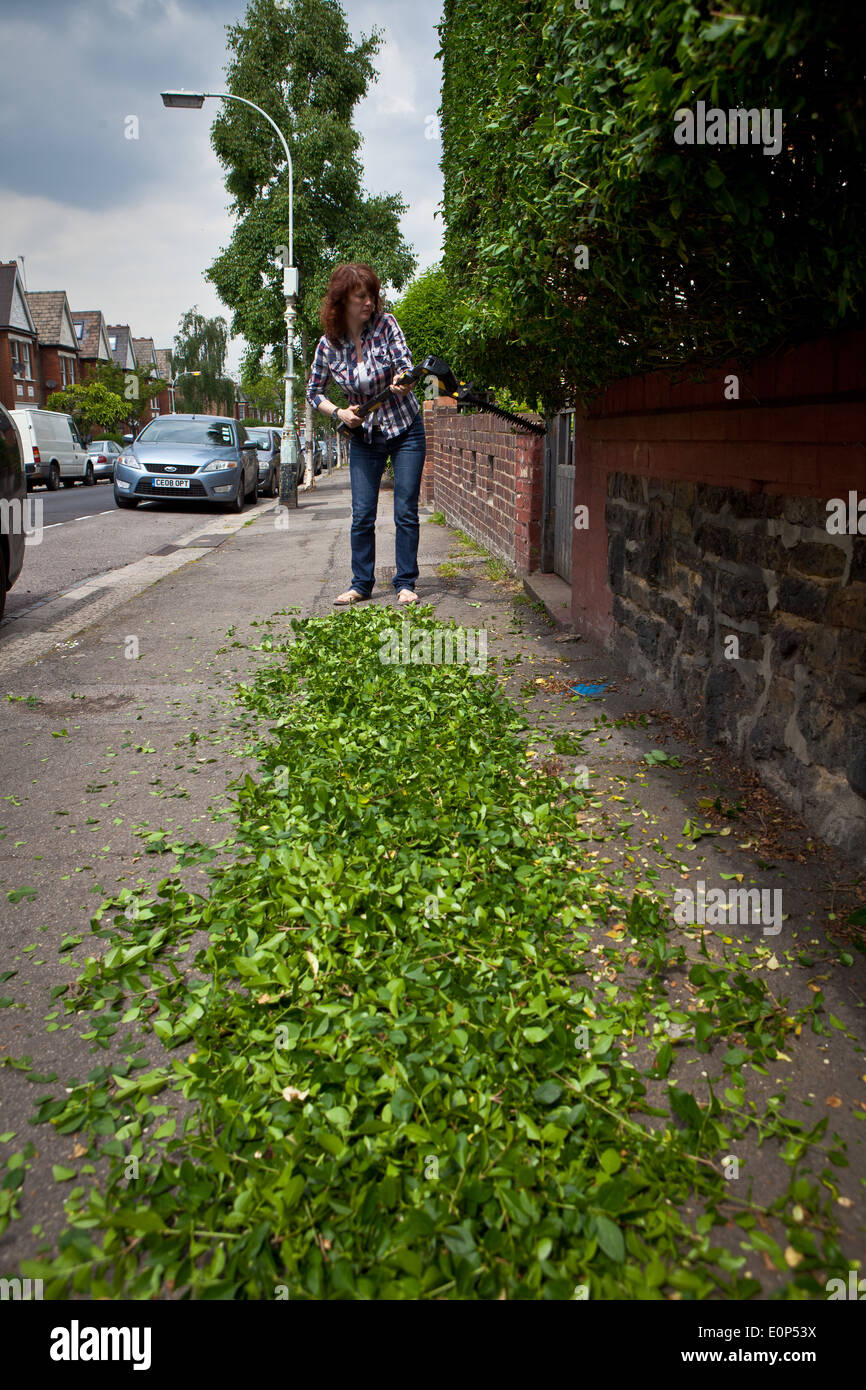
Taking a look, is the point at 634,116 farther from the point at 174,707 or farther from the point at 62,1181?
the point at 174,707

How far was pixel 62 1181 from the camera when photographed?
193cm

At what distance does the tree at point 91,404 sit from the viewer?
55688 millimetres

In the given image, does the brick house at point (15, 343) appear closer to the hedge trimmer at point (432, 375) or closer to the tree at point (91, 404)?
the tree at point (91, 404)

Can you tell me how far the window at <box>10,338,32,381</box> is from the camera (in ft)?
172

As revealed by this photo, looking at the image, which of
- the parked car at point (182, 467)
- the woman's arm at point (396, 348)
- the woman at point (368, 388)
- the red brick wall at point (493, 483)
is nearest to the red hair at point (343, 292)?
the woman at point (368, 388)

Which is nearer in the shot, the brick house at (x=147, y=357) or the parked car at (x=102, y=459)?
the parked car at (x=102, y=459)

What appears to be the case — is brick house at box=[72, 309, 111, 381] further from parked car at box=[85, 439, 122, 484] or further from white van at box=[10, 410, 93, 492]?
white van at box=[10, 410, 93, 492]

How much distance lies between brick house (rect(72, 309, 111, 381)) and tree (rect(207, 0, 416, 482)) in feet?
121

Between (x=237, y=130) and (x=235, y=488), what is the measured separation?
796 inches

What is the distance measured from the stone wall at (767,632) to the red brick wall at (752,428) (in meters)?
0.08

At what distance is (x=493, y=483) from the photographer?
362 inches

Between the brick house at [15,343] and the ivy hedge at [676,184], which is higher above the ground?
the brick house at [15,343]

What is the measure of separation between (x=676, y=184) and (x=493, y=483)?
695cm
